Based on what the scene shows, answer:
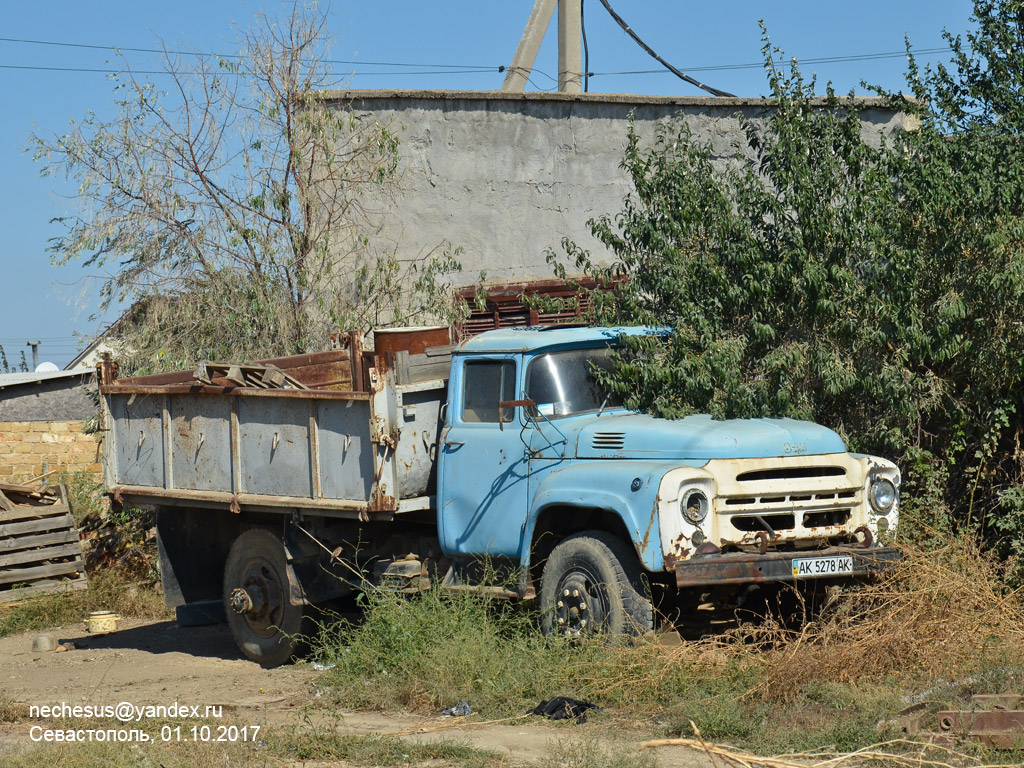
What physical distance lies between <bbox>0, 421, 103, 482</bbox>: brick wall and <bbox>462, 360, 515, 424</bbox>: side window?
1160cm

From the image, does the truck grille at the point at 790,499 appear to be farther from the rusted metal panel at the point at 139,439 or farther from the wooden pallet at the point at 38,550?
the wooden pallet at the point at 38,550

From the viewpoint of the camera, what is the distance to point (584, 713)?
6.30 metres

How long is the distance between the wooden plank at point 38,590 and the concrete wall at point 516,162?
5409 mm

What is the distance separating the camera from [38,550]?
41.0ft

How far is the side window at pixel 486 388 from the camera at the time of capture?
7.80m

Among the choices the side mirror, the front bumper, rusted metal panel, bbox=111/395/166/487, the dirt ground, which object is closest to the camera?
the dirt ground

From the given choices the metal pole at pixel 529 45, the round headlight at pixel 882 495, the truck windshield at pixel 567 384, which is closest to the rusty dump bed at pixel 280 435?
the truck windshield at pixel 567 384

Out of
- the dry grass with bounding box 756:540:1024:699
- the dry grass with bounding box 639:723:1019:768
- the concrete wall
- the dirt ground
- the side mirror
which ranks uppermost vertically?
the concrete wall

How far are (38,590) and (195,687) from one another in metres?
4.93

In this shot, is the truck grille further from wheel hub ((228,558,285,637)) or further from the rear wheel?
wheel hub ((228,558,285,637))

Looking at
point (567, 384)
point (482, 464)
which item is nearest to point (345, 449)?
point (482, 464)

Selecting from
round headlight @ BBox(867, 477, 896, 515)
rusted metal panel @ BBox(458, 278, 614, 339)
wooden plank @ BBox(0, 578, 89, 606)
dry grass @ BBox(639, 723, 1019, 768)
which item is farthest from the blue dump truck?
rusted metal panel @ BBox(458, 278, 614, 339)

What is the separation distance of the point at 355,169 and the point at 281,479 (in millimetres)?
6069

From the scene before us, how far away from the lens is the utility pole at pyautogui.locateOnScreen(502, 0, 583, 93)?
57.3 feet
